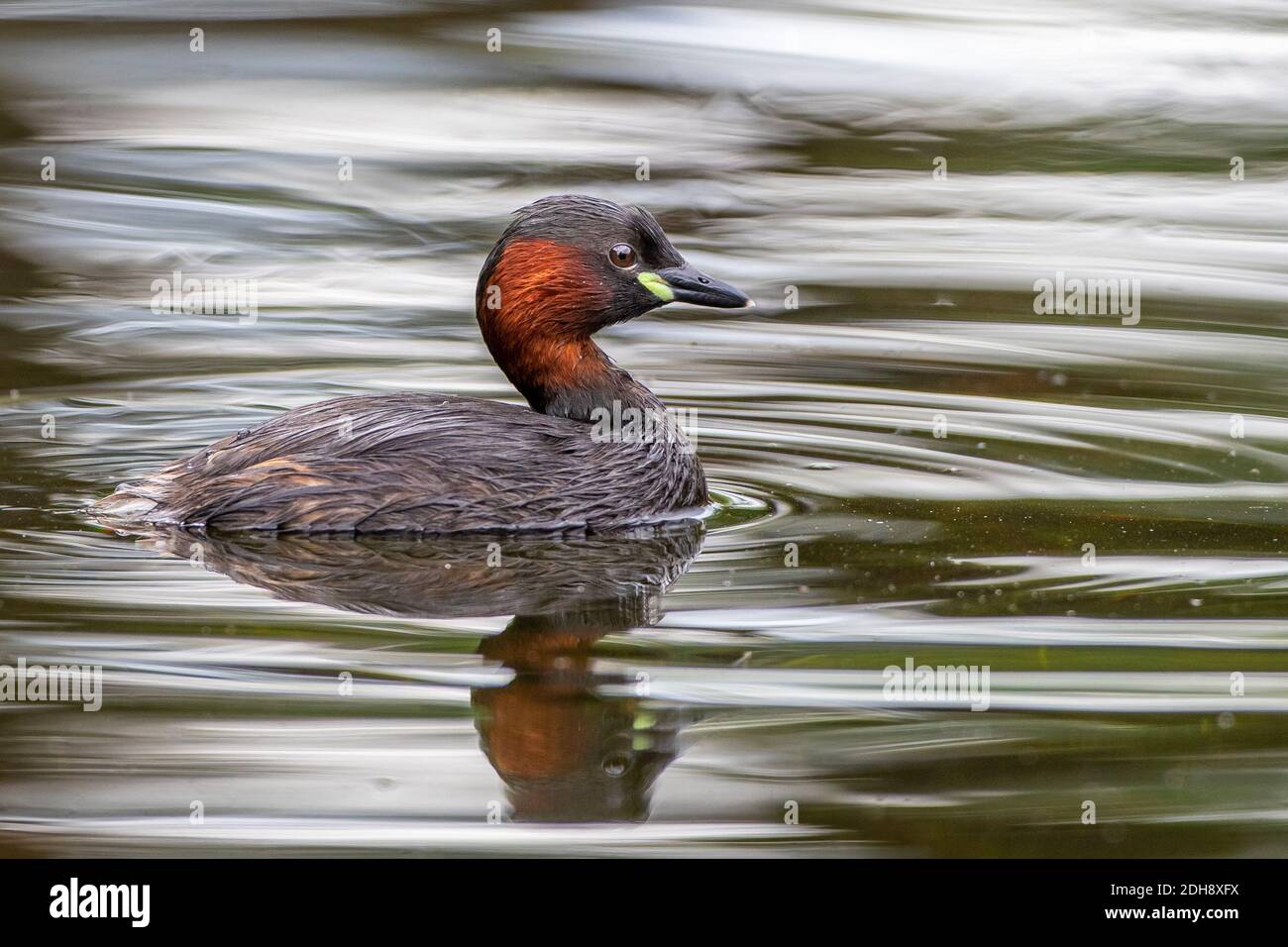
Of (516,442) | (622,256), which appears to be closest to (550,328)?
(622,256)

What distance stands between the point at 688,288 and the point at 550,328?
57cm

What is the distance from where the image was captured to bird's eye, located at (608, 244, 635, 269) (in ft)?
26.5

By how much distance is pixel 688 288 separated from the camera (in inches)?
322

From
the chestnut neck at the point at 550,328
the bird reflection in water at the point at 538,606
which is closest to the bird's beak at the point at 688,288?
the chestnut neck at the point at 550,328

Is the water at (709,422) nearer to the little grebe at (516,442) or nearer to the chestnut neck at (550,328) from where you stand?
the little grebe at (516,442)

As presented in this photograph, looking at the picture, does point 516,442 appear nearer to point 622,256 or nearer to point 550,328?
point 550,328

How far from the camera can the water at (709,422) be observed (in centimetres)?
544

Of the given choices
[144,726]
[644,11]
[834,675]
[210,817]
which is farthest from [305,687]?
[644,11]

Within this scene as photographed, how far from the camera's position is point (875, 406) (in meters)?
9.55

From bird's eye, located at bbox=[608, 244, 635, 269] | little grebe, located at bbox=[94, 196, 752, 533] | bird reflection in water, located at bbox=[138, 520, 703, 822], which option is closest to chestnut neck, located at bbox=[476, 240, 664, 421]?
little grebe, located at bbox=[94, 196, 752, 533]

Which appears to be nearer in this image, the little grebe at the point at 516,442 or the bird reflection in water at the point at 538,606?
the bird reflection in water at the point at 538,606

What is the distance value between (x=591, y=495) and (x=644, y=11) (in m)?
9.18

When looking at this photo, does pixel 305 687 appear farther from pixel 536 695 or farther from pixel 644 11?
pixel 644 11

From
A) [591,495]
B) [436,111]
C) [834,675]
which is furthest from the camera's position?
[436,111]
